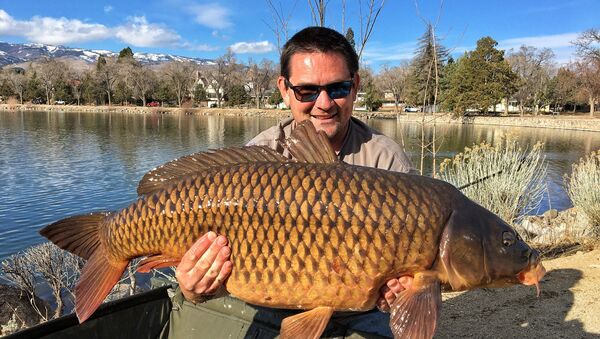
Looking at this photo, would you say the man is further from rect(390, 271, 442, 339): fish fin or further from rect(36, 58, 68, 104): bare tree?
rect(36, 58, 68, 104): bare tree

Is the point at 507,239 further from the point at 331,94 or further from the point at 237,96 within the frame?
the point at 237,96

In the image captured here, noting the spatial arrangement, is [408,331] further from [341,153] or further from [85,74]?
[85,74]

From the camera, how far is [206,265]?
1646mm

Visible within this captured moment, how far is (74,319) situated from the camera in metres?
2.43

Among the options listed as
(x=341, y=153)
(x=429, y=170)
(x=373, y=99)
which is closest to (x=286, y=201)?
(x=341, y=153)

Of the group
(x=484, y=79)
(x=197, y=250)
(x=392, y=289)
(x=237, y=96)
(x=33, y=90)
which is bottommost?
(x=392, y=289)

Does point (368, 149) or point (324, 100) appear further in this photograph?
point (368, 149)

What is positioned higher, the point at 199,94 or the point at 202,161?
the point at 199,94

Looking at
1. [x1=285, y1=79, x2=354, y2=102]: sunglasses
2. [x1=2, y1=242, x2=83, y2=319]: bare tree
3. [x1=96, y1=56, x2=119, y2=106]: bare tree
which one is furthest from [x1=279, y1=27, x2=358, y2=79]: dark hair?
[x1=96, y1=56, x2=119, y2=106]: bare tree

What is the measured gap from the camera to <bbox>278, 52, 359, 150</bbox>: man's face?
7.36 ft

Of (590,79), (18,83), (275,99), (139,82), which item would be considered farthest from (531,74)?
(18,83)

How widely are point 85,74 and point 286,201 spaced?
71505mm

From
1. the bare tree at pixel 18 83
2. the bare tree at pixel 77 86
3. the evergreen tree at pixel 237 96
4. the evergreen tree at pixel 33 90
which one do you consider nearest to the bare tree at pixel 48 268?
the evergreen tree at pixel 237 96

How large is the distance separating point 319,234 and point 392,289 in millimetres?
332
